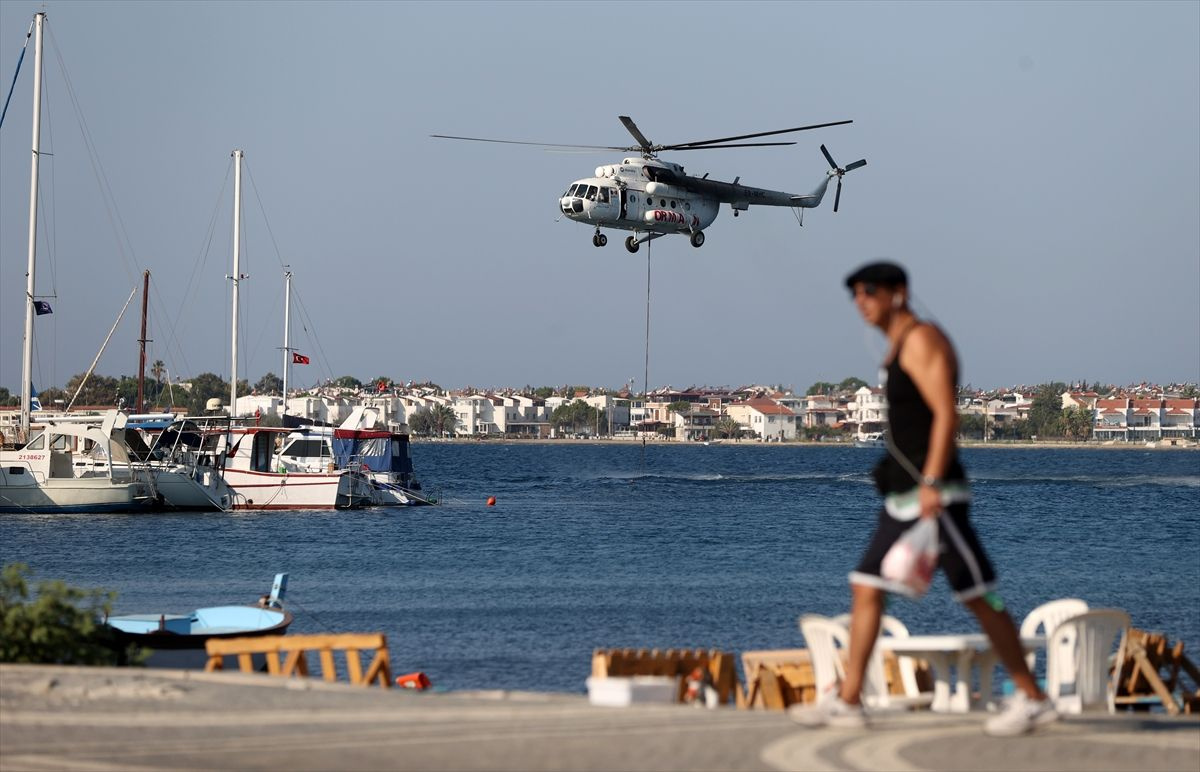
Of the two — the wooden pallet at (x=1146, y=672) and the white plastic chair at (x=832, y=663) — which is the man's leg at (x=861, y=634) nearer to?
the white plastic chair at (x=832, y=663)

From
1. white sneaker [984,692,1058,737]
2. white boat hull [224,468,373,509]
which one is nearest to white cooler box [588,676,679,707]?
white sneaker [984,692,1058,737]

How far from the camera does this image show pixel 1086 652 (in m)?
8.97

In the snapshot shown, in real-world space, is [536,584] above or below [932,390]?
below

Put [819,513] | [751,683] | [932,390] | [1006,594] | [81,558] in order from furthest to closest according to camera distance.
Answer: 1. [819,513]
2. [81,558]
3. [1006,594]
4. [751,683]
5. [932,390]

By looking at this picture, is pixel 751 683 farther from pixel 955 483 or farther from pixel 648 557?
pixel 648 557

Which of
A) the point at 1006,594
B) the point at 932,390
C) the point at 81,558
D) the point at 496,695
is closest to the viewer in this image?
the point at 932,390

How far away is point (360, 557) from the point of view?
39.5m

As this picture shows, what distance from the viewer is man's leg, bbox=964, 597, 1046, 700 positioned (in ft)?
23.2

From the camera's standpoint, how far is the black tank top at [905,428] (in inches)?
276

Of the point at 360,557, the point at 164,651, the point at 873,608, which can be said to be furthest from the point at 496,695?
the point at 360,557

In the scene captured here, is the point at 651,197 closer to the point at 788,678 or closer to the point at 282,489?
the point at 282,489

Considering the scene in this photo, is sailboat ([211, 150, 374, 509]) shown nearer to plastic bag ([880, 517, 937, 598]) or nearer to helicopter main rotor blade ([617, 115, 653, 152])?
helicopter main rotor blade ([617, 115, 653, 152])

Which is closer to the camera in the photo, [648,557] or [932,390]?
[932,390]

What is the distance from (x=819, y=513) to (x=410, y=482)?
16.9 m
